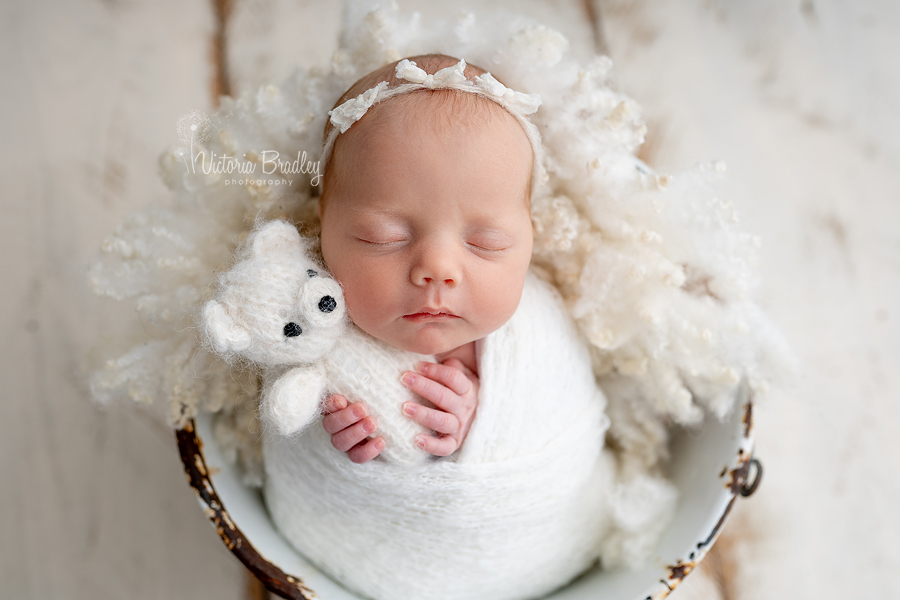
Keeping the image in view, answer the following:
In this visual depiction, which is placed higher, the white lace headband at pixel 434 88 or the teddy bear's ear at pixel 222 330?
the white lace headband at pixel 434 88

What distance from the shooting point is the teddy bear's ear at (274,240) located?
2.74ft

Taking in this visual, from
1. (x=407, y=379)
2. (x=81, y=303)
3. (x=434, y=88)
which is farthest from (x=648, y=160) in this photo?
(x=81, y=303)

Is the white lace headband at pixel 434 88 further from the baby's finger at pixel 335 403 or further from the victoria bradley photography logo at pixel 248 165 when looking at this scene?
the baby's finger at pixel 335 403

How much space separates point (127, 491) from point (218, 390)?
38 cm

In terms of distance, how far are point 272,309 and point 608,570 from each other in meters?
0.67

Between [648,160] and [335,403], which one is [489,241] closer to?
[335,403]

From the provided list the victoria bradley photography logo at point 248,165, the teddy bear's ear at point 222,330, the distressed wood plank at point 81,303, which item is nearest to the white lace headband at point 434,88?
the victoria bradley photography logo at point 248,165

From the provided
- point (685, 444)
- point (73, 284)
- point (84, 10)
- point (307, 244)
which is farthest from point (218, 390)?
point (84, 10)

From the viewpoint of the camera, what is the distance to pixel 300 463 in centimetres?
96

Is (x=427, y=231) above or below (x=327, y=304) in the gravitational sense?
above

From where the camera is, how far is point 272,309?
2.61 ft

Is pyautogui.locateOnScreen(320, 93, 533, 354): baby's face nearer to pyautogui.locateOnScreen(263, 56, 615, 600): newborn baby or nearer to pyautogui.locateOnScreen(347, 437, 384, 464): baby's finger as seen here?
pyautogui.locateOnScreen(263, 56, 615, 600): newborn baby

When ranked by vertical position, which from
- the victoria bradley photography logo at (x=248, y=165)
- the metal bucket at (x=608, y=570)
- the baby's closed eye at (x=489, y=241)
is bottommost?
the metal bucket at (x=608, y=570)

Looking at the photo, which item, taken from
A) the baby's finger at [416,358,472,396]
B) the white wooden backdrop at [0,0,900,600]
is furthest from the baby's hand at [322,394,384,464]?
the white wooden backdrop at [0,0,900,600]
